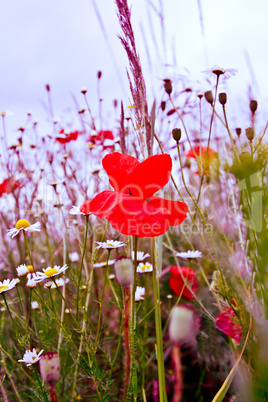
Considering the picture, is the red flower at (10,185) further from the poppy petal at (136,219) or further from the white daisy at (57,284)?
the poppy petal at (136,219)

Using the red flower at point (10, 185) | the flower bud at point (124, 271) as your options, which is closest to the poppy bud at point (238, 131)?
the flower bud at point (124, 271)

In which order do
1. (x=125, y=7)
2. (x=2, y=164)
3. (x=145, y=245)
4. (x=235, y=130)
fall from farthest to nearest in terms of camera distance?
(x=145, y=245) < (x=2, y=164) < (x=235, y=130) < (x=125, y=7)

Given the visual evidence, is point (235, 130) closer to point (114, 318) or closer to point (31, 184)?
point (114, 318)

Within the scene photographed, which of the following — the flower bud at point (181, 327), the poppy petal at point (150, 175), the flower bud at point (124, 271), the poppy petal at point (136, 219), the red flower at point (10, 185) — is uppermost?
the poppy petal at point (150, 175)

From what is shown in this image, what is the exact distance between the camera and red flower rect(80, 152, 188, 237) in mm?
516

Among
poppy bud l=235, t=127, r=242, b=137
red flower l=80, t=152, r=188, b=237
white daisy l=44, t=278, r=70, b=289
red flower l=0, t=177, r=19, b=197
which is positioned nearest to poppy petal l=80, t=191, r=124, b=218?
red flower l=80, t=152, r=188, b=237

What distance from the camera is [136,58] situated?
1.78 ft

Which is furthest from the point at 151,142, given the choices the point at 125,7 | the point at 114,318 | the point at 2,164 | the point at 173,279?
the point at 2,164

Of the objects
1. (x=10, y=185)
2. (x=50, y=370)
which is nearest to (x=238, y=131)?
(x=50, y=370)

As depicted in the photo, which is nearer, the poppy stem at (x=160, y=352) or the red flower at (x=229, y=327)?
the poppy stem at (x=160, y=352)

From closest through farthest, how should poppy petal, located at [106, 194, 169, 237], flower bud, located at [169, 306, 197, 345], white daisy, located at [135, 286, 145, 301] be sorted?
flower bud, located at [169, 306, 197, 345] → poppy petal, located at [106, 194, 169, 237] → white daisy, located at [135, 286, 145, 301]

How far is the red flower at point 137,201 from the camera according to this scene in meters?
0.52

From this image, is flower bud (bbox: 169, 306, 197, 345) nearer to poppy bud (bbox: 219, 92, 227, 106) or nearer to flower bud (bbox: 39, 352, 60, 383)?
flower bud (bbox: 39, 352, 60, 383)

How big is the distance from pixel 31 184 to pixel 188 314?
1.34m
